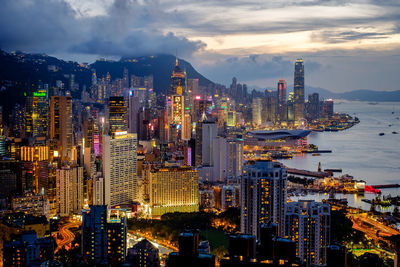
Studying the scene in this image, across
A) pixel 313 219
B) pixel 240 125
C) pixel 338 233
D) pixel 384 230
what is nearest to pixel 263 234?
pixel 313 219

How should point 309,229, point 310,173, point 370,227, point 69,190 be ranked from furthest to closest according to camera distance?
point 310,173 < point 69,190 < point 370,227 < point 309,229

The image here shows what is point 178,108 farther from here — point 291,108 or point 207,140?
point 291,108

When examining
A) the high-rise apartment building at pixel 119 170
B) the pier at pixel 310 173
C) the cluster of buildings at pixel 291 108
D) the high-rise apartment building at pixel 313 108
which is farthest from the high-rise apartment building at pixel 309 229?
the high-rise apartment building at pixel 313 108

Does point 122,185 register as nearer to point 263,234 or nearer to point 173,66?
point 263,234

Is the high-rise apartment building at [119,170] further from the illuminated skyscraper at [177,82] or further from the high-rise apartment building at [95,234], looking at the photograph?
the illuminated skyscraper at [177,82]

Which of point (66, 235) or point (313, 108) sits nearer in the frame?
point (66, 235)

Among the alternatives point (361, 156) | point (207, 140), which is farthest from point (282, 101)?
point (207, 140)
